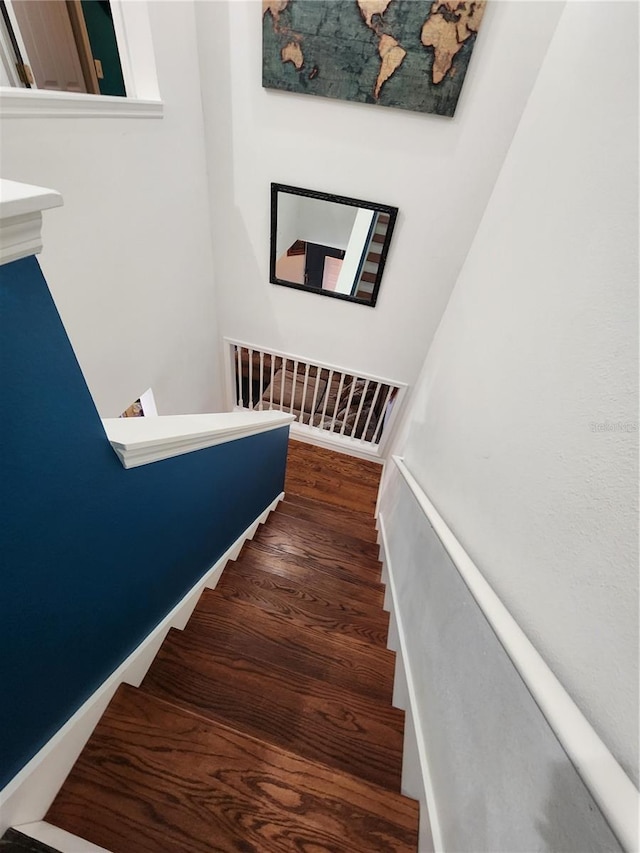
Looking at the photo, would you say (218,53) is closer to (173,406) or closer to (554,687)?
(173,406)

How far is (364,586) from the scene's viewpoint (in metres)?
1.83

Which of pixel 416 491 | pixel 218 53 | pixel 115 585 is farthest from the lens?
pixel 218 53

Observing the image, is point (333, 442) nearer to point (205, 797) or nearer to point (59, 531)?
point (205, 797)

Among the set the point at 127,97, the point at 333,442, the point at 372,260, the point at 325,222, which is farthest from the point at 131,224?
the point at 333,442

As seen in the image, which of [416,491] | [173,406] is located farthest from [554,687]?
[173,406]

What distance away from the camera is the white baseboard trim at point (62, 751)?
66 cm

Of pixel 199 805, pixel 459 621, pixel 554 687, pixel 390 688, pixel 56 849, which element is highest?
pixel 554 687

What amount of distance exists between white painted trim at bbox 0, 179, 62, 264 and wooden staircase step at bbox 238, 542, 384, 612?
5.33ft

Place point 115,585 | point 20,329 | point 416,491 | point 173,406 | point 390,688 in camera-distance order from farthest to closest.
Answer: point 173,406
point 416,491
point 390,688
point 115,585
point 20,329

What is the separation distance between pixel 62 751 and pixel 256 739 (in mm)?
452

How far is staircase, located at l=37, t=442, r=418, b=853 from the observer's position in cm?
81

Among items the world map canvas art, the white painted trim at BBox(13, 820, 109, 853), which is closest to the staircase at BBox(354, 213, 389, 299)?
the world map canvas art

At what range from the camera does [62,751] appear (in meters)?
0.77

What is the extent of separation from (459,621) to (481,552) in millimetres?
177
